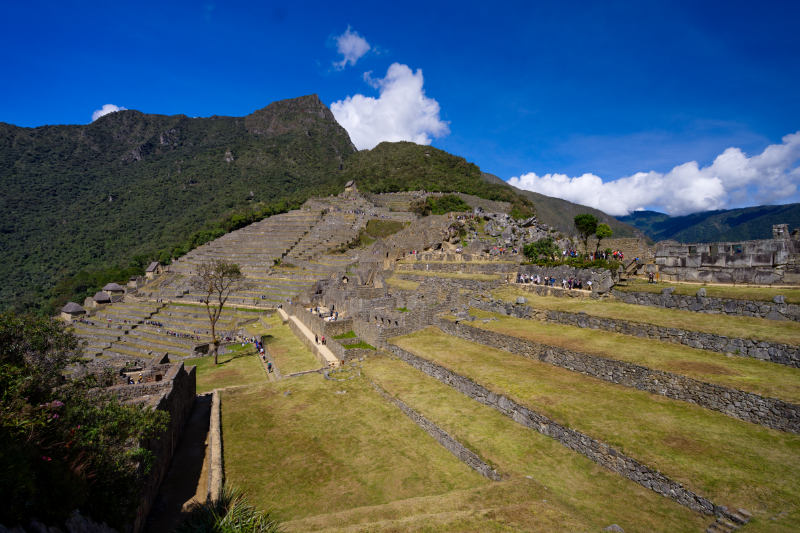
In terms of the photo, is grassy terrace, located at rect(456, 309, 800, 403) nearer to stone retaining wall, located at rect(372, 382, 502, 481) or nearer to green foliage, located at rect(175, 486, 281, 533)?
stone retaining wall, located at rect(372, 382, 502, 481)

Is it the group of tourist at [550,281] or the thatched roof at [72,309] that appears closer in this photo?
the group of tourist at [550,281]

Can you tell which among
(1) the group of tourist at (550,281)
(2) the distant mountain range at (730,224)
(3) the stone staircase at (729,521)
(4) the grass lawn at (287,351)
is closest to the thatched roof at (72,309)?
(4) the grass lawn at (287,351)

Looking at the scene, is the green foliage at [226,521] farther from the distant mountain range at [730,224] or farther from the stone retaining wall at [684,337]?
the distant mountain range at [730,224]

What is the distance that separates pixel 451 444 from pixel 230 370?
16790 millimetres

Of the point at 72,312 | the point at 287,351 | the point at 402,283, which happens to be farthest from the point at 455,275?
the point at 72,312

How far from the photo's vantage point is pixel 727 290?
1394 cm

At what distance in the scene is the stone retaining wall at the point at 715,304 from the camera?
1167cm

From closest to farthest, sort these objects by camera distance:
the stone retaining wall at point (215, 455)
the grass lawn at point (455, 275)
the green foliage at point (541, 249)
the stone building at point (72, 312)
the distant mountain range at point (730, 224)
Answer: the stone retaining wall at point (215, 455) → the grass lawn at point (455, 275) → the green foliage at point (541, 249) → the stone building at point (72, 312) → the distant mountain range at point (730, 224)

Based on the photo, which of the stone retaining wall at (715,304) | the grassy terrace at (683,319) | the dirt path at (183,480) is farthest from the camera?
the stone retaining wall at (715,304)

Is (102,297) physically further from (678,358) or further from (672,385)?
(678,358)

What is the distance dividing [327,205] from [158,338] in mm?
43535

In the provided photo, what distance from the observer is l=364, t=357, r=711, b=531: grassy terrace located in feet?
22.2

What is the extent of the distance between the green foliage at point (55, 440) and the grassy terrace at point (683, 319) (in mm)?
15822

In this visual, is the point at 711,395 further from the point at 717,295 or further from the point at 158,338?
the point at 158,338
